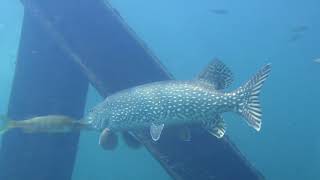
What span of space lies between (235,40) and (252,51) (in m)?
1.91

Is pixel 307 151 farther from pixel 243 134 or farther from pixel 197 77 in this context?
pixel 197 77

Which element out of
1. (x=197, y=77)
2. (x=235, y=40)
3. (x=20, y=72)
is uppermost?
(x=235, y=40)

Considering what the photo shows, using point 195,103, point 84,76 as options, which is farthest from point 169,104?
point 84,76

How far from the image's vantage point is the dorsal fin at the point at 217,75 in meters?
7.50

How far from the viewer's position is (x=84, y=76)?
9.06 m

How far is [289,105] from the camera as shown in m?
38.1

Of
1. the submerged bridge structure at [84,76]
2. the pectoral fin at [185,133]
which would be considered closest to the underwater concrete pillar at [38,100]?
the submerged bridge structure at [84,76]

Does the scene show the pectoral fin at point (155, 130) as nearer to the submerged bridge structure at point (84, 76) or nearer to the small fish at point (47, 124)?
the submerged bridge structure at point (84, 76)

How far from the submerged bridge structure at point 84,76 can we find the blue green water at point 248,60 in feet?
64.8

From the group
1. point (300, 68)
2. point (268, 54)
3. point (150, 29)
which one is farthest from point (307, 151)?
point (150, 29)

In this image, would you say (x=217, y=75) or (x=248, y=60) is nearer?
(x=217, y=75)

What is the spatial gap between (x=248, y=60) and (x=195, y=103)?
38.5 metres

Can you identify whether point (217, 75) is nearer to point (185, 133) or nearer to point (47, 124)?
point (185, 133)

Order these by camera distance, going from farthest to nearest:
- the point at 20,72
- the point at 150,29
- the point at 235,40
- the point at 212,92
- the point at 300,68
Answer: the point at 150,29 → the point at 235,40 → the point at 300,68 → the point at 20,72 → the point at 212,92
